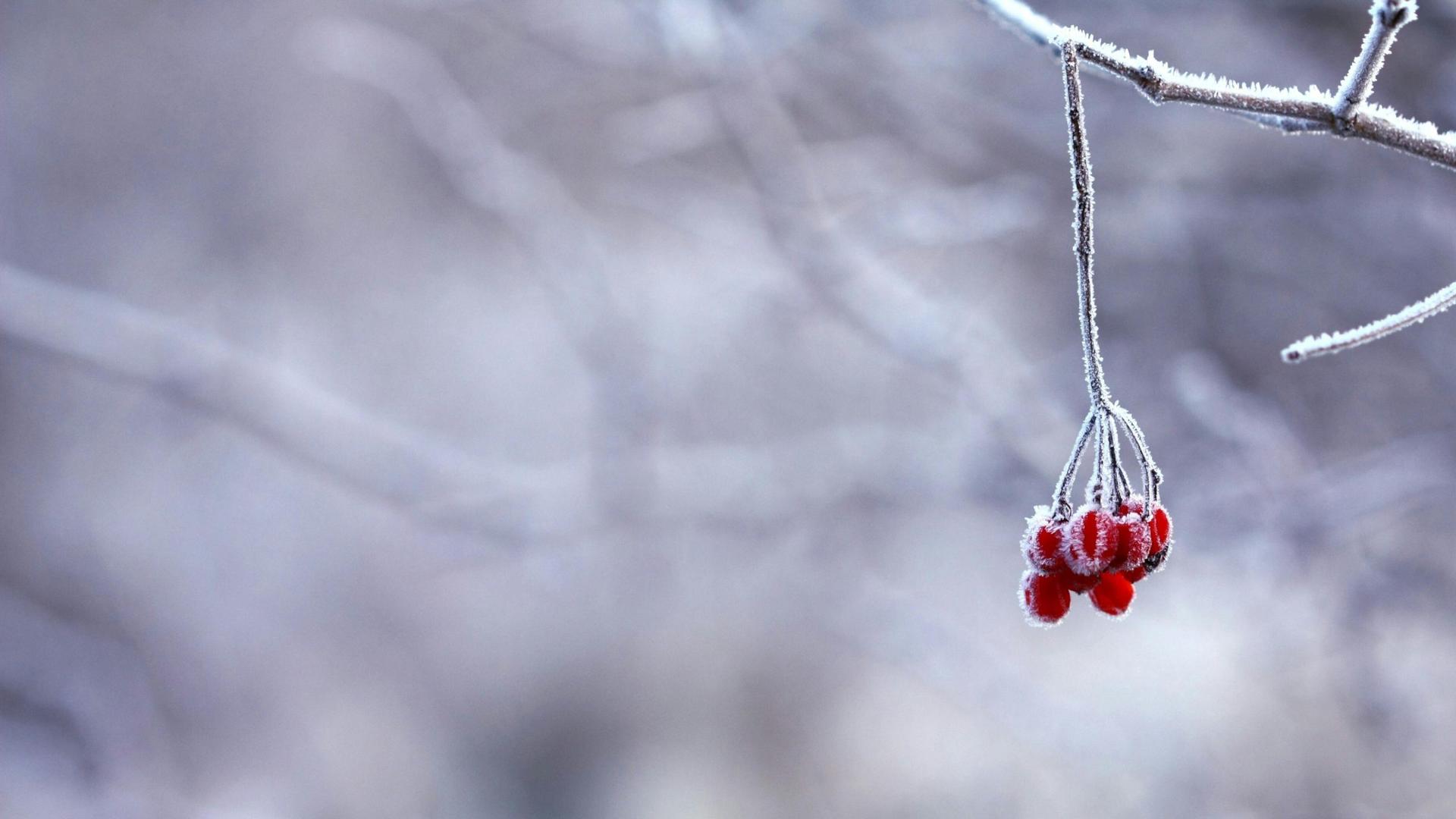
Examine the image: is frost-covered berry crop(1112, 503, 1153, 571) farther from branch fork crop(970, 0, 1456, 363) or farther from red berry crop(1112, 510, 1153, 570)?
branch fork crop(970, 0, 1456, 363)

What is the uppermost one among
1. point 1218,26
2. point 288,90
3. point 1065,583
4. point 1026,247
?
point 288,90

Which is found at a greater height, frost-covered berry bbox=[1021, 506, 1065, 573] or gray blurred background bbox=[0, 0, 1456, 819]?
gray blurred background bbox=[0, 0, 1456, 819]

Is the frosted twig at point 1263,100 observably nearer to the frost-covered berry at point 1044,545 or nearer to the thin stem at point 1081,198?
the thin stem at point 1081,198

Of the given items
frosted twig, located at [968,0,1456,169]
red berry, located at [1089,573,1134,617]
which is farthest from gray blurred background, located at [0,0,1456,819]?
frosted twig, located at [968,0,1456,169]

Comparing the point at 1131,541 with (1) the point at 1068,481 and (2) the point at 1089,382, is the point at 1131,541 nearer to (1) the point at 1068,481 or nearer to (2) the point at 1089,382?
(1) the point at 1068,481

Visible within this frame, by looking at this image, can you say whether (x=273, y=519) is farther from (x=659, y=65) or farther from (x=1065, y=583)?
(x=1065, y=583)

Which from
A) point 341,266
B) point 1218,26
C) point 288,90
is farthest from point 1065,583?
point 288,90
